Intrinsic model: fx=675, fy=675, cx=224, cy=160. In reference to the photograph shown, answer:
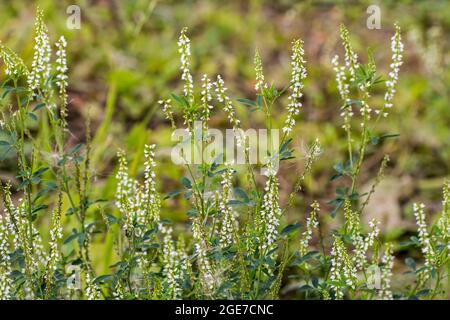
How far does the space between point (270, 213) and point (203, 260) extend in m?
0.25

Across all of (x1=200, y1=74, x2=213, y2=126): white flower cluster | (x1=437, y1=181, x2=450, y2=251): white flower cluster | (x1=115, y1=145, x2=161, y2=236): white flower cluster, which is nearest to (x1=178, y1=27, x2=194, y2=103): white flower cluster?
(x1=200, y1=74, x2=213, y2=126): white flower cluster

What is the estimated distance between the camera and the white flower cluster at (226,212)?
1.98m

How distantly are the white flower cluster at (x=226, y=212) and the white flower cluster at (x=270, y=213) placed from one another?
3.7 inches

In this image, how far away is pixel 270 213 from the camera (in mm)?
2014

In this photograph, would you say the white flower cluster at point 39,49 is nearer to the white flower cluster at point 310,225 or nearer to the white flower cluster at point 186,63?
the white flower cluster at point 186,63

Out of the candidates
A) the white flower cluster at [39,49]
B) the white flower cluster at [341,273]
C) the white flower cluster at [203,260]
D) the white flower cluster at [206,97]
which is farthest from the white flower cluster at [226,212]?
the white flower cluster at [39,49]

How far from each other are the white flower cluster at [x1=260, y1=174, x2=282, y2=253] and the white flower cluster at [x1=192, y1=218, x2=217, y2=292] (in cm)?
17

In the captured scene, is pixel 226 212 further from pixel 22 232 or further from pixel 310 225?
pixel 22 232

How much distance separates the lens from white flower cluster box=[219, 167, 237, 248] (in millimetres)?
1984

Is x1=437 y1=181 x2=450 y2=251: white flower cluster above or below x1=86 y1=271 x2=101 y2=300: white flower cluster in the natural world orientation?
above

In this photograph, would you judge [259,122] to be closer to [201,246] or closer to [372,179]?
[372,179]

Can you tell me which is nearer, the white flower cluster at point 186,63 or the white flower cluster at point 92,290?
the white flower cluster at point 186,63

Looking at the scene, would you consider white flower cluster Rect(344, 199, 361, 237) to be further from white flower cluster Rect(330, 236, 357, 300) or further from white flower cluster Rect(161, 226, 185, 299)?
white flower cluster Rect(161, 226, 185, 299)

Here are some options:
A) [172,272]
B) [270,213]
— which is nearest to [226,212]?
[270,213]
